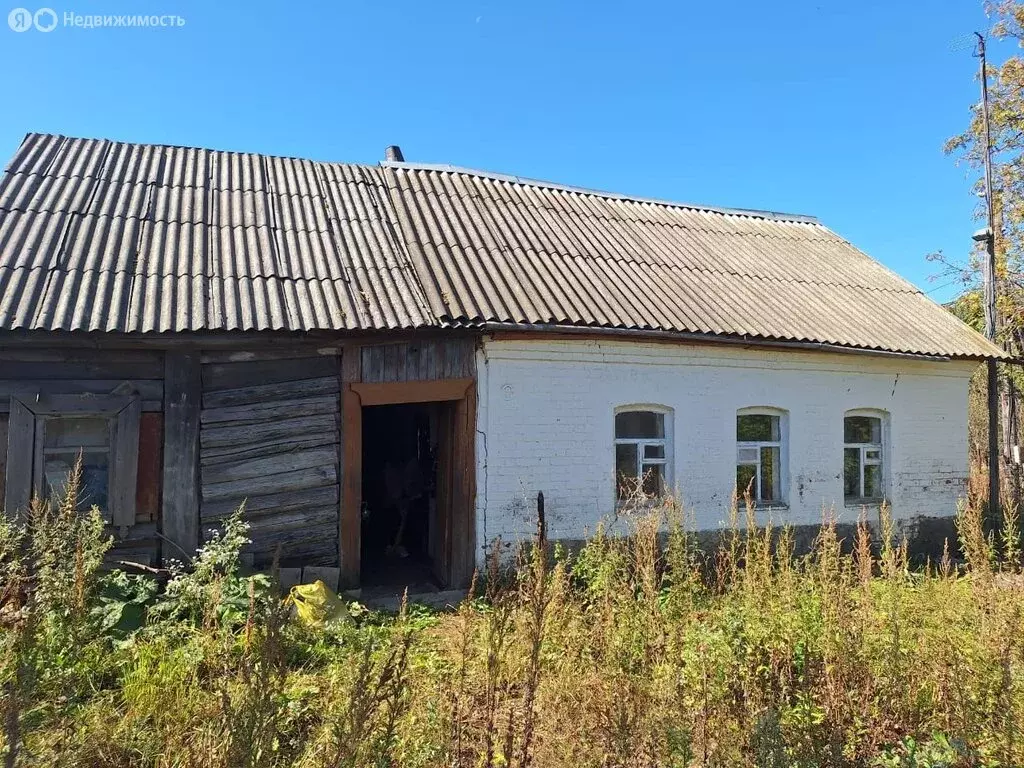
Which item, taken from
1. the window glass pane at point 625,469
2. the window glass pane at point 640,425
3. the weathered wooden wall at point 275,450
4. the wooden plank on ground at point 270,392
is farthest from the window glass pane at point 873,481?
the wooden plank on ground at point 270,392

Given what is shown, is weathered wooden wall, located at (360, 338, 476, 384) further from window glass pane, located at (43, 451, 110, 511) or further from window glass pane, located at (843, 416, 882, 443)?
window glass pane, located at (843, 416, 882, 443)

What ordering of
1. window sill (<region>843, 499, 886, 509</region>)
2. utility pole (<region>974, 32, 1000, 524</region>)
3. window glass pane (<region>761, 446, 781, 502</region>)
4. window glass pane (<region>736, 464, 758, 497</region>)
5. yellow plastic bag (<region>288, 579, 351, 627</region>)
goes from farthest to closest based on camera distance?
utility pole (<region>974, 32, 1000, 524</region>)
window sill (<region>843, 499, 886, 509</region>)
window glass pane (<region>761, 446, 781, 502</region>)
window glass pane (<region>736, 464, 758, 497</region>)
yellow plastic bag (<region>288, 579, 351, 627</region>)

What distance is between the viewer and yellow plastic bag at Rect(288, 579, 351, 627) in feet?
16.2

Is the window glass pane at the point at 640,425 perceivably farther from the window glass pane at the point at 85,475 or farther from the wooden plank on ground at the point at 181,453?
the window glass pane at the point at 85,475

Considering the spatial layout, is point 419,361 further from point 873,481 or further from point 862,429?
point 873,481

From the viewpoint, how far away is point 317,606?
5.06 metres

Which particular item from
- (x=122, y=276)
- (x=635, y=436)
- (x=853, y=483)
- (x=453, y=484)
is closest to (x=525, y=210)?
(x=635, y=436)

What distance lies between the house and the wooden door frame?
0.08ft

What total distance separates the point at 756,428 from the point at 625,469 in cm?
199

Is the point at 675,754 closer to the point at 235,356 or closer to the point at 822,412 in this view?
the point at 235,356

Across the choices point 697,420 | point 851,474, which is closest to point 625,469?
point 697,420

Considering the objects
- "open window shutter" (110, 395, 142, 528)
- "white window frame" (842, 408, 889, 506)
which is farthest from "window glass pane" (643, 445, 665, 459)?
"open window shutter" (110, 395, 142, 528)

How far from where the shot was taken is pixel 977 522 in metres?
4.04

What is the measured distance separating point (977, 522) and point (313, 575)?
5.43 meters
